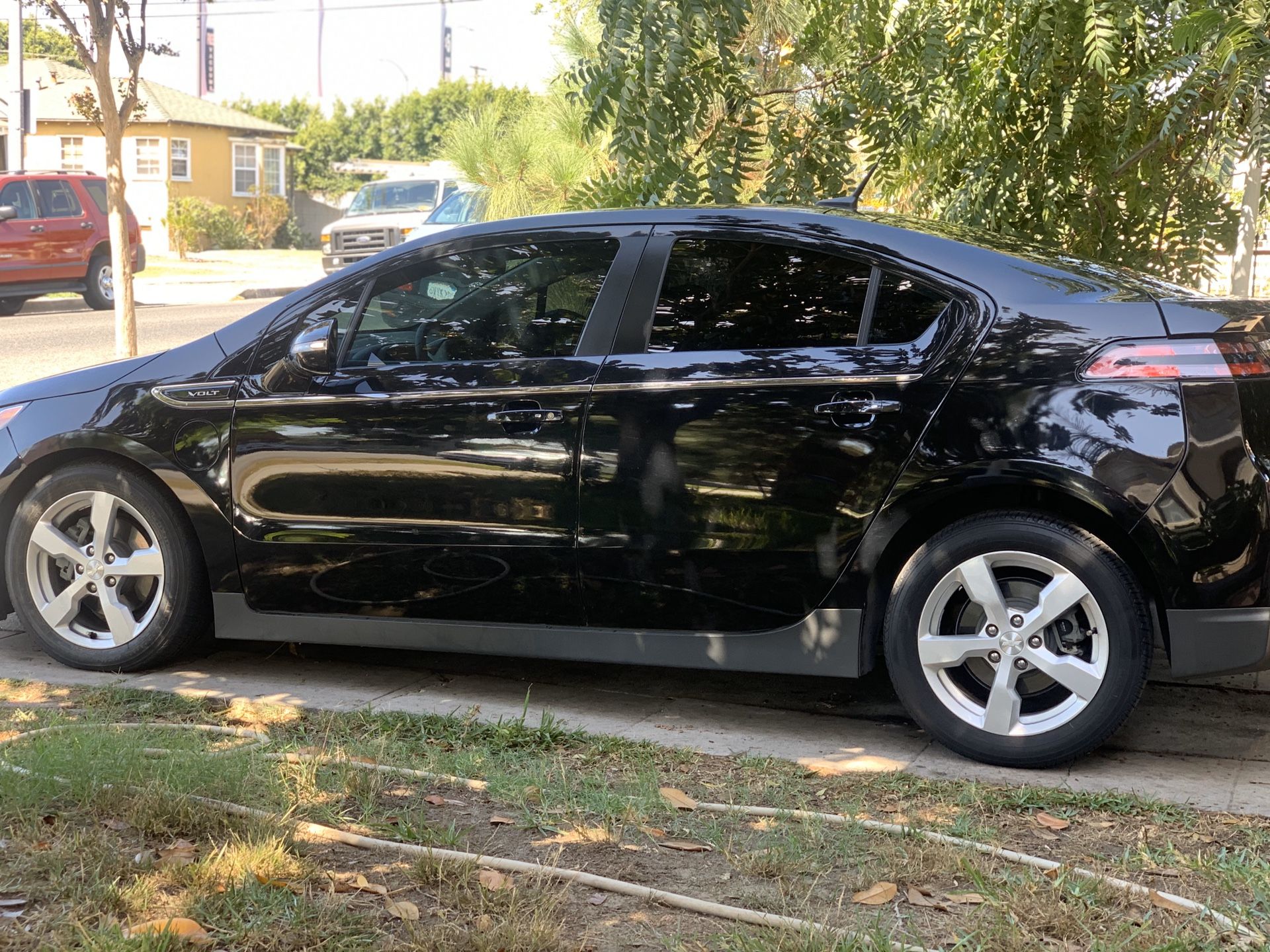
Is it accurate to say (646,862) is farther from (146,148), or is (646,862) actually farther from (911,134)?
(146,148)

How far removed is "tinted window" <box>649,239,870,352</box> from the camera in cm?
407

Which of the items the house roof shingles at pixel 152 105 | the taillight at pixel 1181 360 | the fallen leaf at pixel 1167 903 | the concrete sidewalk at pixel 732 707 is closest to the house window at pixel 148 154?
the house roof shingles at pixel 152 105

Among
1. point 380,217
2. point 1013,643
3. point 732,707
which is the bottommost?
point 732,707

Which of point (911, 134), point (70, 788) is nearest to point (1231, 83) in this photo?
point (911, 134)

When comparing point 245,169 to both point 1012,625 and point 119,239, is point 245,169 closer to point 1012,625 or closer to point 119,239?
point 119,239

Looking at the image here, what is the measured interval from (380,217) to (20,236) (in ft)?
23.1

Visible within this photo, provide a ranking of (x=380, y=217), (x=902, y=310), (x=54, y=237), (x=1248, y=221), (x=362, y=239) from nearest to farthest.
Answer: (x=902, y=310)
(x=1248, y=221)
(x=54, y=237)
(x=362, y=239)
(x=380, y=217)

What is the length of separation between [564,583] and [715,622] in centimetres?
50

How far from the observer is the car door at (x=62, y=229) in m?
20.5

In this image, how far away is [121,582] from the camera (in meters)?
4.84

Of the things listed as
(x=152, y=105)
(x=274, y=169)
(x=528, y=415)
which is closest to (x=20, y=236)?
(x=528, y=415)

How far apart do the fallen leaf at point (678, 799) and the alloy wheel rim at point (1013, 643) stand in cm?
83

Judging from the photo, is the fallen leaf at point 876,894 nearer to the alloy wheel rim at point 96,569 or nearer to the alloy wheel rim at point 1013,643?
the alloy wheel rim at point 1013,643

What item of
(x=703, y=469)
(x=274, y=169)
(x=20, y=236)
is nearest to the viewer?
(x=703, y=469)
